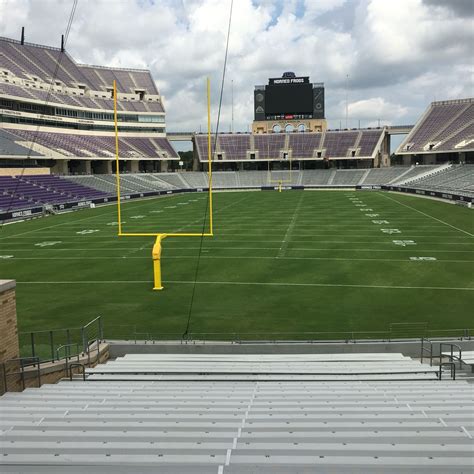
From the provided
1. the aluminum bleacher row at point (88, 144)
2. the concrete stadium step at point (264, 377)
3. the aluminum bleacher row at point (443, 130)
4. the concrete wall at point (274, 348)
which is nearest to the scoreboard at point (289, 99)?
the aluminum bleacher row at point (443, 130)

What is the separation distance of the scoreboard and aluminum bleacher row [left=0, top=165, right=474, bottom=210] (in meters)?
11.7

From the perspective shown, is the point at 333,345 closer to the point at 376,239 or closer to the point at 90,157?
the point at 376,239

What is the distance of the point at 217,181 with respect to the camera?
81.4 metres

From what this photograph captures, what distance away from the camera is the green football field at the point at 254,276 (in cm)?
1402

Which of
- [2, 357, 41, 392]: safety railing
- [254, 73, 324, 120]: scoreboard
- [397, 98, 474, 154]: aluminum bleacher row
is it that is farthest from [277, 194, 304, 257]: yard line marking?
[254, 73, 324, 120]: scoreboard

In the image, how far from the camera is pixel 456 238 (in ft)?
89.4

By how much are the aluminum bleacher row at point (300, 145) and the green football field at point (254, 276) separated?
163 ft

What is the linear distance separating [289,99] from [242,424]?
8491 centimetres

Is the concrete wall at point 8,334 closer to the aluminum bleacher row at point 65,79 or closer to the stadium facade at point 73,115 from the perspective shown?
the stadium facade at point 73,115

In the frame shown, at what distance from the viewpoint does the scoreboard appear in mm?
83188

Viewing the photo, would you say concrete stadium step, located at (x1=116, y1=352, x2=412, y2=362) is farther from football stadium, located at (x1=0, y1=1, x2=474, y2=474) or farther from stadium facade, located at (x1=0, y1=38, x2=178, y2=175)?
stadium facade, located at (x1=0, y1=38, x2=178, y2=175)

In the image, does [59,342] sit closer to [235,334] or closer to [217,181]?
[235,334]

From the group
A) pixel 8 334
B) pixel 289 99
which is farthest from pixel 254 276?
pixel 289 99
